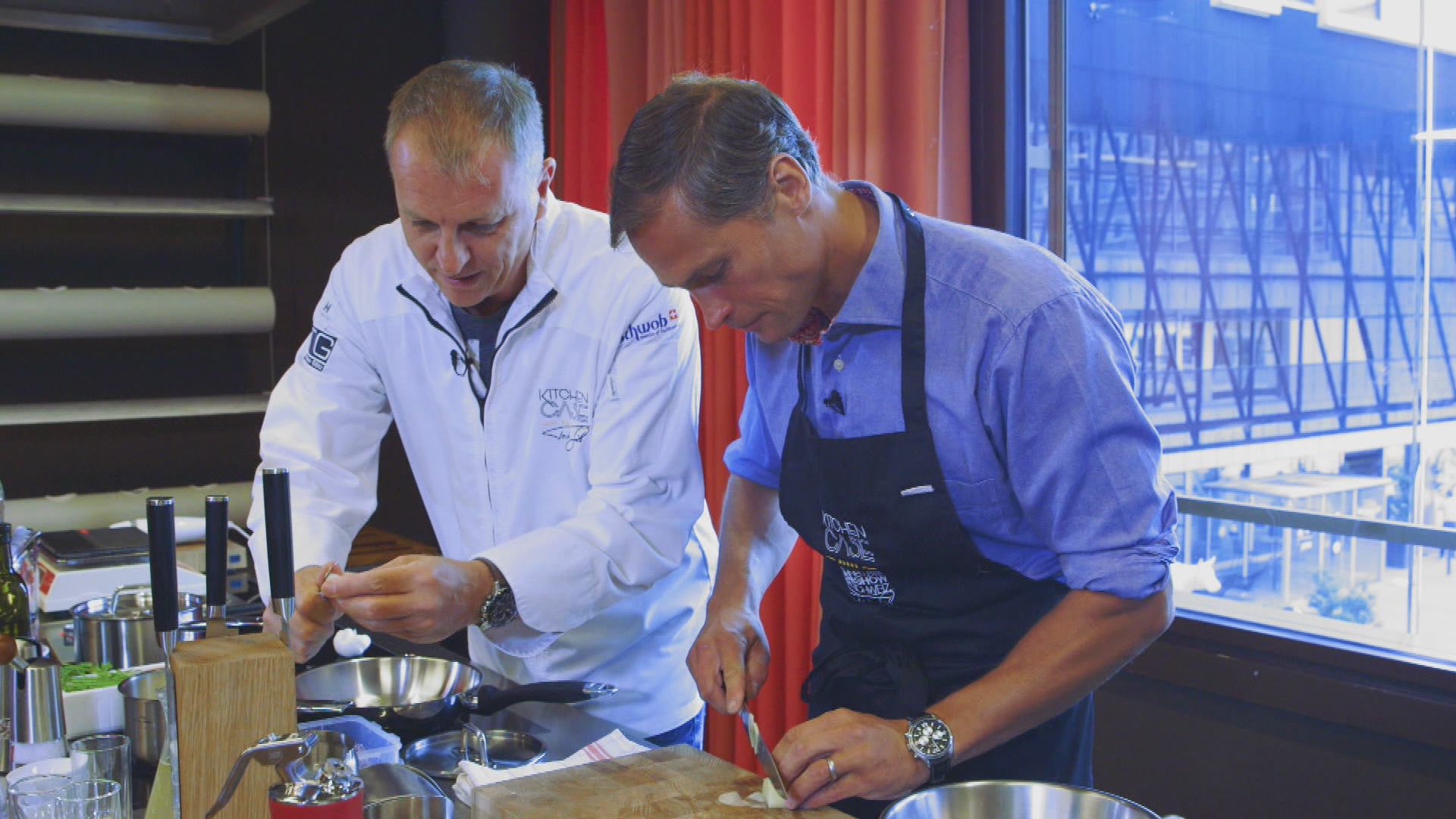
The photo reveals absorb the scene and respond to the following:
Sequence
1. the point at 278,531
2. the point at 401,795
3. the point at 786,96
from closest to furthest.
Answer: the point at 278,531 < the point at 401,795 < the point at 786,96

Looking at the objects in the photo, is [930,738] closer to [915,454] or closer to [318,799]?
[915,454]

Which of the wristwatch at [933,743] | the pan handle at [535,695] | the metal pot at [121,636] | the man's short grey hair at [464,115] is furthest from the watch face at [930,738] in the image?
the metal pot at [121,636]

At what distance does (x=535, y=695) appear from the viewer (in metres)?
1.55

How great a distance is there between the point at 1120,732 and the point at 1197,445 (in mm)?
650

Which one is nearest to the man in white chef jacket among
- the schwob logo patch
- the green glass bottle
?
the schwob logo patch

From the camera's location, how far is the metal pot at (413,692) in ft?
4.83

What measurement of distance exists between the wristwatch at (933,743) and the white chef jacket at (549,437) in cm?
62

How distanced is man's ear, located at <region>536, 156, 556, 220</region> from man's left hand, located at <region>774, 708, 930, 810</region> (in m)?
1.04

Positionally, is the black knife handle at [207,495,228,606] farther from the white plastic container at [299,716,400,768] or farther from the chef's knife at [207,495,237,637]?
the white plastic container at [299,716,400,768]

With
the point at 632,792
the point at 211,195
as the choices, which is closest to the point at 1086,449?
the point at 632,792

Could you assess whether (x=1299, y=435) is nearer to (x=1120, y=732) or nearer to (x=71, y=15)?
(x=1120, y=732)

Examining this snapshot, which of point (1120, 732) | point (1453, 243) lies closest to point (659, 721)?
point (1120, 732)

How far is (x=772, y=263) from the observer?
1.44m

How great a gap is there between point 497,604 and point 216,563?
594mm
